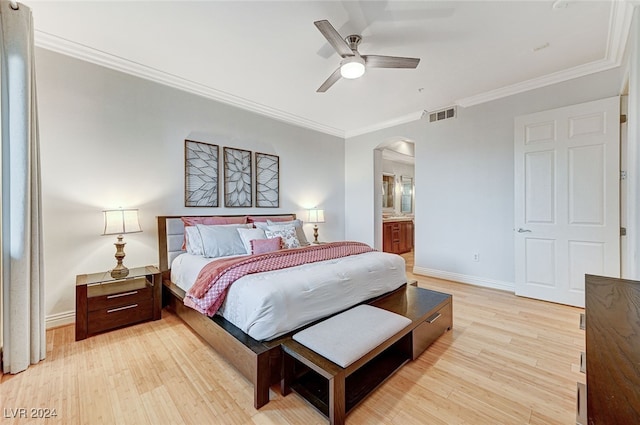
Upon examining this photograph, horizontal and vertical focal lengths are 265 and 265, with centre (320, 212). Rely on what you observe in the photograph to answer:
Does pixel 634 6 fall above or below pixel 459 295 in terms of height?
above

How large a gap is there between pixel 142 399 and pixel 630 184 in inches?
153

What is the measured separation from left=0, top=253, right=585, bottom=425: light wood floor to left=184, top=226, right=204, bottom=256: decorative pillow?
0.83 m

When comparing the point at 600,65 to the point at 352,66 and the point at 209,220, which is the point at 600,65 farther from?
the point at 209,220

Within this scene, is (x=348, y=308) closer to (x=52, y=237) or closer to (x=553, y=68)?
(x=52, y=237)

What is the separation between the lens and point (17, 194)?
74.3 inches

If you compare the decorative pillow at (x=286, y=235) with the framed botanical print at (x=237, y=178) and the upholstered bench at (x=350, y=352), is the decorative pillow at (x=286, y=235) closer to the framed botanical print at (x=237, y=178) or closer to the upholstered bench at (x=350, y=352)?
the framed botanical print at (x=237, y=178)

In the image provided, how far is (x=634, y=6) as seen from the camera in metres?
1.98

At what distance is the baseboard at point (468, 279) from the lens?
143 inches

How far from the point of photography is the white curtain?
1.86m

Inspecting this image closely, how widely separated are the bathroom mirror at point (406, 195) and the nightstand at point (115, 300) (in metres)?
6.52

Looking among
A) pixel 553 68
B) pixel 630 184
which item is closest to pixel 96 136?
pixel 630 184

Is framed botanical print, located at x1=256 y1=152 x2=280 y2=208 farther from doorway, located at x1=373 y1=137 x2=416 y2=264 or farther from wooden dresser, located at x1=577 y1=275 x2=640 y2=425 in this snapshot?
wooden dresser, located at x1=577 y1=275 x2=640 y2=425

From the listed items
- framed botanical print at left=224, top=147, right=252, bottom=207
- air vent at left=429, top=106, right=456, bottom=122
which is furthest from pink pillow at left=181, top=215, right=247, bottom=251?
air vent at left=429, top=106, right=456, bottom=122

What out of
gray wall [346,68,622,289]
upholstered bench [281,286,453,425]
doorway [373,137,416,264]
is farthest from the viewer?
doorway [373,137,416,264]
